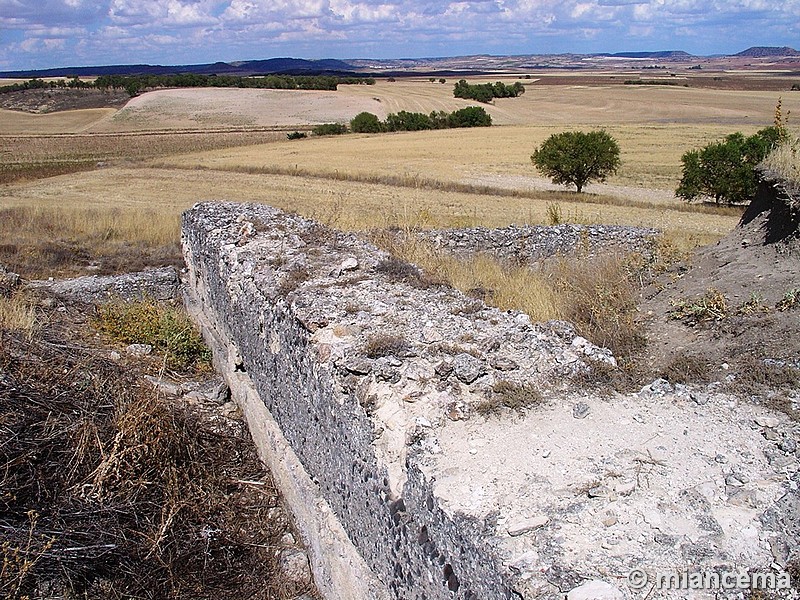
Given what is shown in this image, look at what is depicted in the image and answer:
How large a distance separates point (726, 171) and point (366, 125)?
3977cm

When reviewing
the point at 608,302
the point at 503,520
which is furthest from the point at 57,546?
the point at 608,302

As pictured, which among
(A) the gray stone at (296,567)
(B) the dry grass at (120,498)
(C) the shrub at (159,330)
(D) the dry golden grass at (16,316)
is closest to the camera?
(B) the dry grass at (120,498)

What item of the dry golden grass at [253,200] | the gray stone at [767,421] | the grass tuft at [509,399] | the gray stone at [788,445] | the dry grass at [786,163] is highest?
the dry grass at [786,163]

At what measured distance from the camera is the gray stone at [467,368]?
375 cm

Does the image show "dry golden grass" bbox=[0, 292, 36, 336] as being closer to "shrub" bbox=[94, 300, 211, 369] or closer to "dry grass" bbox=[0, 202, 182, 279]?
"shrub" bbox=[94, 300, 211, 369]

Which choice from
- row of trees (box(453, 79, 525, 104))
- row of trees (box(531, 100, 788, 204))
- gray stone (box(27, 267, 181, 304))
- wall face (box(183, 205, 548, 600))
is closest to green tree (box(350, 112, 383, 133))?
row of trees (box(453, 79, 525, 104))

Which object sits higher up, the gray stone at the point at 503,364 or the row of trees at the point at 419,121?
the gray stone at the point at 503,364

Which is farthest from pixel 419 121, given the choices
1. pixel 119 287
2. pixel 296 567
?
pixel 296 567

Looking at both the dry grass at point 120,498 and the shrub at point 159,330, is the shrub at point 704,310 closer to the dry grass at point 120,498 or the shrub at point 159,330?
the dry grass at point 120,498

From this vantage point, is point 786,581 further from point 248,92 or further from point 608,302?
point 248,92

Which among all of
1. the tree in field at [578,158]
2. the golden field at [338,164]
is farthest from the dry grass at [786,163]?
the tree in field at [578,158]

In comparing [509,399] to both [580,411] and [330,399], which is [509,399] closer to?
[580,411]

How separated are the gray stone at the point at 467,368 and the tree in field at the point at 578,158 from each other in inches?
1039

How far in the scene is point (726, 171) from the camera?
2423cm
